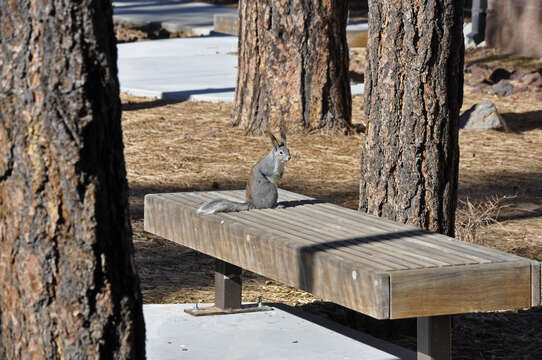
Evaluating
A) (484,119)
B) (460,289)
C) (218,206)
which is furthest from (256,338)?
(484,119)

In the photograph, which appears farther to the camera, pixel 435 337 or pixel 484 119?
pixel 484 119

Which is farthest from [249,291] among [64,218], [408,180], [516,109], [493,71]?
[493,71]

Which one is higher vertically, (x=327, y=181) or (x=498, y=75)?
(x=498, y=75)


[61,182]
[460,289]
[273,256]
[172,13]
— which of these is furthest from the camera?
[172,13]

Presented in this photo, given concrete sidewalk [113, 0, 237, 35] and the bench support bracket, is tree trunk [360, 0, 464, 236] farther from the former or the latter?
concrete sidewalk [113, 0, 237, 35]

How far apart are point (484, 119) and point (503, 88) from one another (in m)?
2.42

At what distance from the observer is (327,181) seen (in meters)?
9.21

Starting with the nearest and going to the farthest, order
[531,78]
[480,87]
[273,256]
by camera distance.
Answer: [273,256], [480,87], [531,78]

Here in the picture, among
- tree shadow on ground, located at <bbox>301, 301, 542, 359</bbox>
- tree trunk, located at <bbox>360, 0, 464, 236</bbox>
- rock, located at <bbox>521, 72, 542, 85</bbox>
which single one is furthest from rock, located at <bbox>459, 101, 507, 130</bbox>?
tree trunk, located at <bbox>360, 0, 464, 236</bbox>

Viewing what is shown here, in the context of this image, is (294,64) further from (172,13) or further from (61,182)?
(172,13)

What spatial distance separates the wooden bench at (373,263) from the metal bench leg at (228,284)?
0.51 metres

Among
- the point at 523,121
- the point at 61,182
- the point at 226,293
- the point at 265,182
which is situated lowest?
the point at 226,293

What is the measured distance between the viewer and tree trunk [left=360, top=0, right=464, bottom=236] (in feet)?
18.2

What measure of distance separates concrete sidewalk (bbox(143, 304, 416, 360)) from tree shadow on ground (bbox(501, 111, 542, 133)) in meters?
6.56
